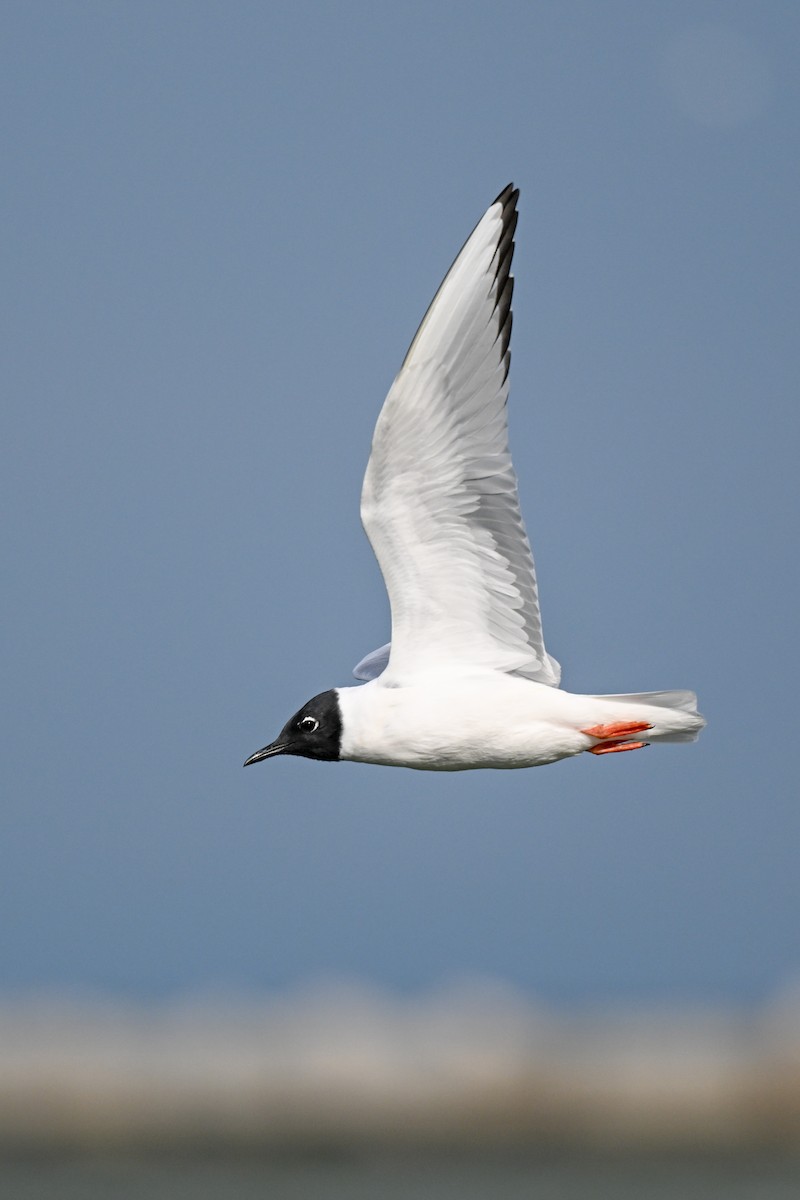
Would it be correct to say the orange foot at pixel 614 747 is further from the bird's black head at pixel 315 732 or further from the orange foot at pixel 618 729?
the bird's black head at pixel 315 732

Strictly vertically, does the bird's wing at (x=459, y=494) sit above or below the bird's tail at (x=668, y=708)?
above

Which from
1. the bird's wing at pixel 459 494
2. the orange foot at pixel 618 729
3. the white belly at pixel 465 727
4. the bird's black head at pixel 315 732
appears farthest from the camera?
the bird's black head at pixel 315 732

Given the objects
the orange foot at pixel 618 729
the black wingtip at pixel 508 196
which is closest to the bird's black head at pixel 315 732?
the orange foot at pixel 618 729

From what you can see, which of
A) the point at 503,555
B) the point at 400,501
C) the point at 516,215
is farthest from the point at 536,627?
the point at 516,215

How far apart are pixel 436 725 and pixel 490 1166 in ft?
58.2

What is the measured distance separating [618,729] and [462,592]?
0.82 metres

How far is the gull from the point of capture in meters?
6.79

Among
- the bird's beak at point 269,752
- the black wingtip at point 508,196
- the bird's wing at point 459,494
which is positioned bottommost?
the bird's beak at point 269,752

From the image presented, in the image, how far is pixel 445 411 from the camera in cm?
688

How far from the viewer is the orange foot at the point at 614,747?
7277 mm

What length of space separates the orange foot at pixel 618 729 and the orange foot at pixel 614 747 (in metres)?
0.05

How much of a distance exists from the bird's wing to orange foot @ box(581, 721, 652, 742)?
1.12ft

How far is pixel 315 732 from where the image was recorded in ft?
24.4

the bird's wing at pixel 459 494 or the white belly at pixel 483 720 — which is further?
the white belly at pixel 483 720
